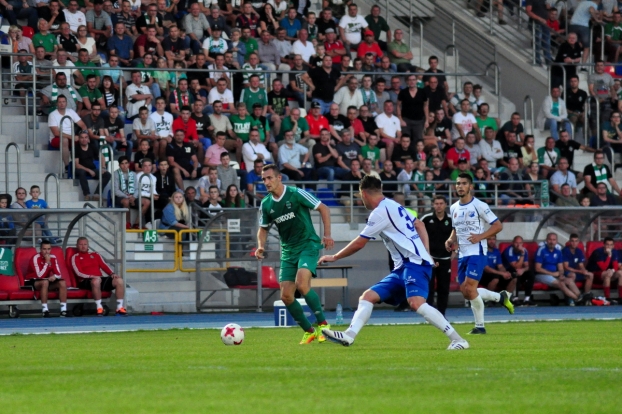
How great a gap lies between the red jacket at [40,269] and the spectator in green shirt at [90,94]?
4283 millimetres

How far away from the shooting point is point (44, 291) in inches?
874

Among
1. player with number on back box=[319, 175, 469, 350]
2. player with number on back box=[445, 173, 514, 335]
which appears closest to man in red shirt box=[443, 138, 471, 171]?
player with number on back box=[445, 173, 514, 335]

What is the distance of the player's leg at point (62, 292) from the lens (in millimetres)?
22391

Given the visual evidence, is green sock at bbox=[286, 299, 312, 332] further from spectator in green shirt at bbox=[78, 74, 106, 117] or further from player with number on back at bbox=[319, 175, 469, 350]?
spectator in green shirt at bbox=[78, 74, 106, 117]

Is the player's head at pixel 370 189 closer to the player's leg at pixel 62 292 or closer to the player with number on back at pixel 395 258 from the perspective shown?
the player with number on back at pixel 395 258

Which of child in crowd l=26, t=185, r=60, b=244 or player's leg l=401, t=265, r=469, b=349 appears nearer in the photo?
player's leg l=401, t=265, r=469, b=349

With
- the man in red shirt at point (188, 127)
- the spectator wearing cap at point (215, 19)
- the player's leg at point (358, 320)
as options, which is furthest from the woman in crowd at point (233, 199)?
the player's leg at point (358, 320)

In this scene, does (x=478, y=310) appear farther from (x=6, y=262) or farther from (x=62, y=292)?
(x=6, y=262)

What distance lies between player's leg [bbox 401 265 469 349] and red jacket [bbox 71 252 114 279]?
11598 millimetres

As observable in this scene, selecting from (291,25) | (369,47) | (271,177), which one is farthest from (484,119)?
(271,177)

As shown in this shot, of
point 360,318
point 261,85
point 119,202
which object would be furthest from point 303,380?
point 261,85

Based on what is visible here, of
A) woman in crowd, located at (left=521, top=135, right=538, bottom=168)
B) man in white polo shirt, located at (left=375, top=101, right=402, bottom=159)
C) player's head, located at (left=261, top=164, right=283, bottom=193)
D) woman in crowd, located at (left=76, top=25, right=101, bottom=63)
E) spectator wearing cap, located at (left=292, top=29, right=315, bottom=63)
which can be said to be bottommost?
player's head, located at (left=261, top=164, right=283, bottom=193)

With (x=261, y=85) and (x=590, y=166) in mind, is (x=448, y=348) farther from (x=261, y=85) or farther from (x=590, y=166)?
(x=590, y=166)

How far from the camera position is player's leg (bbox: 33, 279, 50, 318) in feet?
72.7
